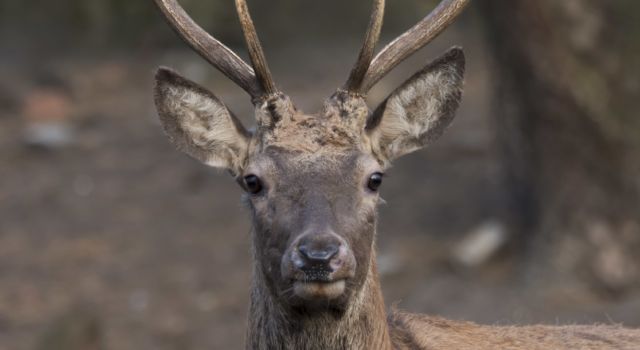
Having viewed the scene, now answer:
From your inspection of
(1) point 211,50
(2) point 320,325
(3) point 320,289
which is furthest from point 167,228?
(3) point 320,289

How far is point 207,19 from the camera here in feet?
52.5

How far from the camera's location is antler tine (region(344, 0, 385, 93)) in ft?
20.0

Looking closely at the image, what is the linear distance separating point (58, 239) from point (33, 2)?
5.27 metres

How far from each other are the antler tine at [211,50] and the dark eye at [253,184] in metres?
0.42

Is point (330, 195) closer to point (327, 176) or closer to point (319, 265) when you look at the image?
point (327, 176)

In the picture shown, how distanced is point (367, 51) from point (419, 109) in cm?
47

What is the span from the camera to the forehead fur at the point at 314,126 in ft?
19.6

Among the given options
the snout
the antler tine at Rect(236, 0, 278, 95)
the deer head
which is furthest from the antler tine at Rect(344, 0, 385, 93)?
the snout

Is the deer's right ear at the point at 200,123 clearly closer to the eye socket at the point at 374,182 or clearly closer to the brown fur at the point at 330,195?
the brown fur at the point at 330,195

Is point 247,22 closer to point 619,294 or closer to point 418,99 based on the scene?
point 418,99

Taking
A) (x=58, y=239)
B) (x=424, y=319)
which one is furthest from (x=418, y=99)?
A: (x=58, y=239)

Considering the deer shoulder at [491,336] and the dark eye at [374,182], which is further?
the deer shoulder at [491,336]

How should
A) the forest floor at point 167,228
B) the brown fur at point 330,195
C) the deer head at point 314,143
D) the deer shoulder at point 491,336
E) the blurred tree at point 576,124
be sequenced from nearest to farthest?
the deer head at point 314,143, the brown fur at point 330,195, the deer shoulder at point 491,336, the blurred tree at point 576,124, the forest floor at point 167,228

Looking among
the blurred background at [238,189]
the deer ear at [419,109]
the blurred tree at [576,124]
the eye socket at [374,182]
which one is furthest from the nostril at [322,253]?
the blurred tree at [576,124]
